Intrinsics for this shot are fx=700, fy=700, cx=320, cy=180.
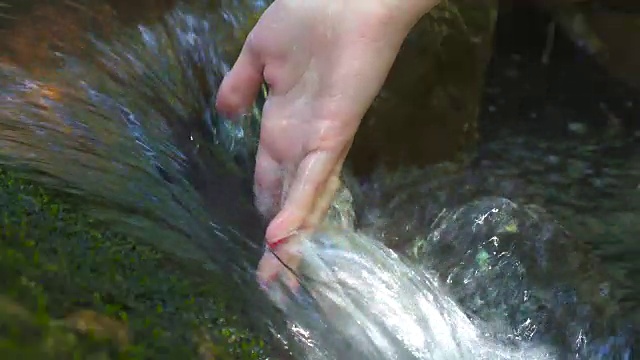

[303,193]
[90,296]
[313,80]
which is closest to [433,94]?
[313,80]

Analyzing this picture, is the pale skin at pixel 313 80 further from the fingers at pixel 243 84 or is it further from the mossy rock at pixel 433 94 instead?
the mossy rock at pixel 433 94

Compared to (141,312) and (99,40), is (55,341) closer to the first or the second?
(141,312)

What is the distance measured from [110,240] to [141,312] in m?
0.11

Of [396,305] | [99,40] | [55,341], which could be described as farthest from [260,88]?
[55,341]

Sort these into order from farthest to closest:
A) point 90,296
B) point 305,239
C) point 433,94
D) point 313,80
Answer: point 433,94 → point 313,80 → point 305,239 → point 90,296

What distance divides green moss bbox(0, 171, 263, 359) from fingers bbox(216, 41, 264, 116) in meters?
0.38

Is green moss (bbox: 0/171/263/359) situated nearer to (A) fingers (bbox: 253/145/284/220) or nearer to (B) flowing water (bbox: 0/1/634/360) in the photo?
(B) flowing water (bbox: 0/1/634/360)

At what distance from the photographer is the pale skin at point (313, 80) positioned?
84 cm

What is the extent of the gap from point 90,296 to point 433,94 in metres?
0.86

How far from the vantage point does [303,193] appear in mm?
792

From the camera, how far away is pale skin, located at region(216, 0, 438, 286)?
84 cm

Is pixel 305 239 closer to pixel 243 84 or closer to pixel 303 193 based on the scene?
pixel 303 193

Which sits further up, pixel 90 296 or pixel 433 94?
pixel 90 296

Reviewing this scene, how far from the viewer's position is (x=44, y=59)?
924 millimetres
